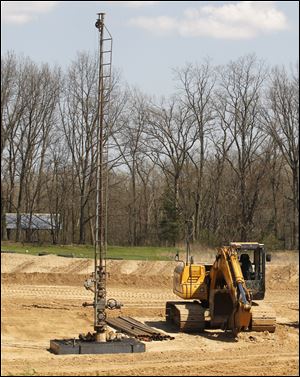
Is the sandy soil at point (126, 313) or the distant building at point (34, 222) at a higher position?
the distant building at point (34, 222)

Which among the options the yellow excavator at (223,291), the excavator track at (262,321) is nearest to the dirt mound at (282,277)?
the yellow excavator at (223,291)

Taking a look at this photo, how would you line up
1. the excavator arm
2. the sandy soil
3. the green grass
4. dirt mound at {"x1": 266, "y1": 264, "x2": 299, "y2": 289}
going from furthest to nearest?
the green grass → dirt mound at {"x1": 266, "y1": 264, "x2": 299, "y2": 289} → the excavator arm → the sandy soil

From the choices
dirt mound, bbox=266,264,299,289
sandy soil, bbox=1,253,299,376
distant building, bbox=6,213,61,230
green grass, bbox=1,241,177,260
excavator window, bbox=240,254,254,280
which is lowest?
sandy soil, bbox=1,253,299,376

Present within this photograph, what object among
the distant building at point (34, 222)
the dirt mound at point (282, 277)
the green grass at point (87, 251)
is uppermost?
the distant building at point (34, 222)

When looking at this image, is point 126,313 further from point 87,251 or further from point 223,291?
point 87,251

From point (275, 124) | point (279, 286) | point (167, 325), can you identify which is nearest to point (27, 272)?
point (279, 286)

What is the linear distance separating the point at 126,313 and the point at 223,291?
584 centimetres

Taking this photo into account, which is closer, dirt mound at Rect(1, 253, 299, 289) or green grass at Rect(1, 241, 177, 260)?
dirt mound at Rect(1, 253, 299, 289)

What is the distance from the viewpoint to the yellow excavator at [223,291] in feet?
65.4

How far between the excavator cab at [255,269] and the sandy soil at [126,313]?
123 centimetres

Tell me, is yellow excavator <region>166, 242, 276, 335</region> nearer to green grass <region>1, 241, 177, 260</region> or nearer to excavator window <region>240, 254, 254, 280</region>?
excavator window <region>240, 254, 254, 280</region>

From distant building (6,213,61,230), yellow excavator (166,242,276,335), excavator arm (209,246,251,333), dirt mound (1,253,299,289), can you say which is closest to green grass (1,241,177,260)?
distant building (6,213,61,230)

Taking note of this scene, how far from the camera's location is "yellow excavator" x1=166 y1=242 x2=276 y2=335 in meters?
19.9

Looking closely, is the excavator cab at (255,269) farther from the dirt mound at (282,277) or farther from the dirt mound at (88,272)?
the dirt mound at (282,277)
